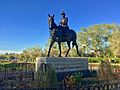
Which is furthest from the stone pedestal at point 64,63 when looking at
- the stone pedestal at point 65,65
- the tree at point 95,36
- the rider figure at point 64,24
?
the tree at point 95,36

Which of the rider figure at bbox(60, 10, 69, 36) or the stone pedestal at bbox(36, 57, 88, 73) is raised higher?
the rider figure at bbox(60, 10, 69, 36)

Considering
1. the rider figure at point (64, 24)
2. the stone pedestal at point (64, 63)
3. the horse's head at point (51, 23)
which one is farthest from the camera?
the rider figure at point (64, 24)

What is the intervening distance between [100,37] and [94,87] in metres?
55.9

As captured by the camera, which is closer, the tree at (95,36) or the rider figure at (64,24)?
the rider figure at (64,24)

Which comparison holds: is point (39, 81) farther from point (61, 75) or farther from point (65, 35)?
point (65, 35)

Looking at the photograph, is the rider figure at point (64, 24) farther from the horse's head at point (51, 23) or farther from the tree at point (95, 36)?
the tree at point (95, 36)

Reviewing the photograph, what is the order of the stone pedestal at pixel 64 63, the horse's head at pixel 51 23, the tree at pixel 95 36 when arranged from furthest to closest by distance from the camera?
1. the tree at pixel 95 36
2. the horse's head at pixel 51 23
3. the stone pedestal at pixel 64 63

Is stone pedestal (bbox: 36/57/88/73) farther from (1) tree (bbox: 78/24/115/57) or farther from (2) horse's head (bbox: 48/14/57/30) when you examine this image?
(1) tree (bbox: 78/24/115/57)

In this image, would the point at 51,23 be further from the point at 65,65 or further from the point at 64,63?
the point at 65,65

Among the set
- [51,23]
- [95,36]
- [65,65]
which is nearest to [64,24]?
[51,23]

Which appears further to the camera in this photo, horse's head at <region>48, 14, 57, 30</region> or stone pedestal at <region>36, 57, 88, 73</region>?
horse's head at <region>48, 14, 57, 30</region>

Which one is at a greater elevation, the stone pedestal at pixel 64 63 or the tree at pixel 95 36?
the tree at pixel 95 36

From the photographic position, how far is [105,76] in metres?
17.7

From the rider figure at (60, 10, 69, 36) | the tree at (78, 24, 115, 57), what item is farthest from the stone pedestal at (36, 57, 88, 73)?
the tree at (78, 24, 115, 57)
